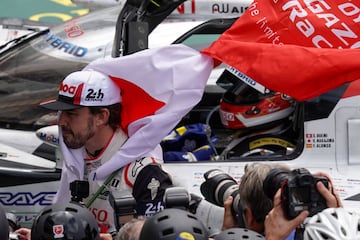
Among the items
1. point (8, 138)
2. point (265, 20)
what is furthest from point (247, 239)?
point (8, 138)

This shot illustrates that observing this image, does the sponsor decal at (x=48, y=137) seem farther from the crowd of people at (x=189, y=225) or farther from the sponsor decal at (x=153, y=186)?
the crowd of people at (x=189, y=225)

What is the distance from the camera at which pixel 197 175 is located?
5898 mm

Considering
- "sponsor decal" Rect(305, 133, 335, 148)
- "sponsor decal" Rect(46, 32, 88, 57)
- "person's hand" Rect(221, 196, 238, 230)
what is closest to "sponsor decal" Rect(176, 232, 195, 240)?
"person's hand" Rect(221, 196, 238, 230)

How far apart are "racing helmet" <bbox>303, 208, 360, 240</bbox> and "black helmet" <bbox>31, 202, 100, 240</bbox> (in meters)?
0.78

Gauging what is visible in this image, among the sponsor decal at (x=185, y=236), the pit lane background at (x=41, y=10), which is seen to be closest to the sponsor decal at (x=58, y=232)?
the sponsor decal at (x=185, y=236)

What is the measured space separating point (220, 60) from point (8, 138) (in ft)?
5.12

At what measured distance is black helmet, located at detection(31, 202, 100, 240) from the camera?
3.53 meters

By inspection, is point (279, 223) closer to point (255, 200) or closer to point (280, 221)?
point (280, 221)

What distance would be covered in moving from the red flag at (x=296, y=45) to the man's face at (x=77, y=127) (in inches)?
34.7

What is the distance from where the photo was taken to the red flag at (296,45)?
549cm

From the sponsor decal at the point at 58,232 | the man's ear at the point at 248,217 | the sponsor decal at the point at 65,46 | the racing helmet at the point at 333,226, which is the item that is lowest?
the man's ear at the point at 248,217

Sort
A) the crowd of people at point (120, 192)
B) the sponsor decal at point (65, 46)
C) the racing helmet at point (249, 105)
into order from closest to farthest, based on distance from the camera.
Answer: the crowd of people at point (120, 192) → the racing helmet at point (249, 105) → the sponsor decal at point (65, 46)

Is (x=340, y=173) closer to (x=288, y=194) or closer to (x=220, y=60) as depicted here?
(x=220, y=60)

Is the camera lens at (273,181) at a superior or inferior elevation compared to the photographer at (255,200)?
superior
